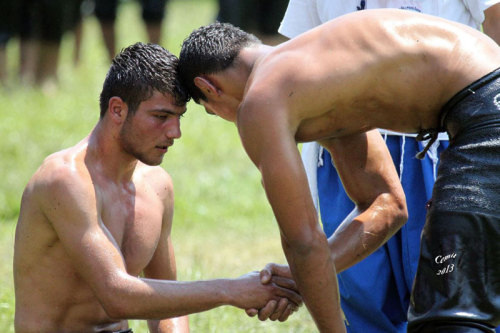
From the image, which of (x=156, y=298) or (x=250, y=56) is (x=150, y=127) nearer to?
(x=250, y=56)

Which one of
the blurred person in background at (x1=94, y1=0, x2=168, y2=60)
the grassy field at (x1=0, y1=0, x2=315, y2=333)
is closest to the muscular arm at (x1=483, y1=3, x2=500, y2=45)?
the grassy field at (x1=0, y1=0, x2=315, y2=333)

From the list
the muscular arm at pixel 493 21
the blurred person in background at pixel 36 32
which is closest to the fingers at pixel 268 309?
the muscular arm at pixel 493 21

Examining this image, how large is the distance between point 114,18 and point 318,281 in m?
9.19

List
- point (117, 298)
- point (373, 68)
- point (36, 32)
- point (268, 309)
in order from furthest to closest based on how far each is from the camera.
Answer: point (36, 32) → point (268, 309) → point (117, 298) → point (373, 68)

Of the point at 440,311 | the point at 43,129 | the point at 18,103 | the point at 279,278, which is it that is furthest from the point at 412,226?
the point at 18,103

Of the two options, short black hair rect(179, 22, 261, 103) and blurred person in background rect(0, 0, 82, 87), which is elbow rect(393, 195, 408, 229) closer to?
short black hair rect(179, 22, 261, 103)

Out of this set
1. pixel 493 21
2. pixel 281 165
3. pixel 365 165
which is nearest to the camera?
pixel 281 165

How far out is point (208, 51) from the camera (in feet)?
12.0

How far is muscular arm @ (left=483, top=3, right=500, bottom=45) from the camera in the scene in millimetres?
4227

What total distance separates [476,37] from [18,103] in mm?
7774

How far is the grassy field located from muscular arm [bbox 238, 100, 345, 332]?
5.81 feet

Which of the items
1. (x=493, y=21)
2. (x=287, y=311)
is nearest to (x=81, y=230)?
(x=287, y=311)

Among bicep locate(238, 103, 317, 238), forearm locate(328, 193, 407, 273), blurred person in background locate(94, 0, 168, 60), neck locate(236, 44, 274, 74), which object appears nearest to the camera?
bicep locate(238, 103, 317, 238)

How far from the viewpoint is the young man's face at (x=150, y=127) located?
3775 millimetres
